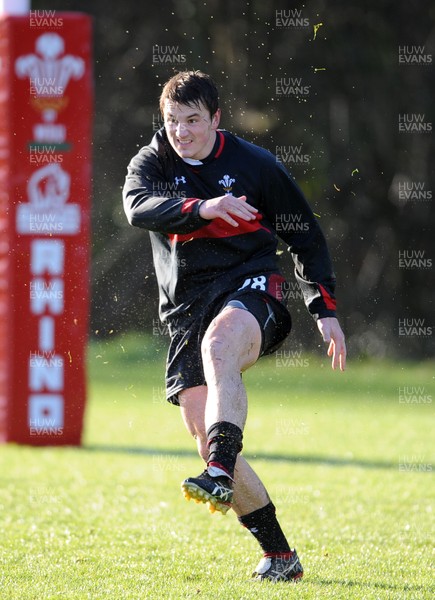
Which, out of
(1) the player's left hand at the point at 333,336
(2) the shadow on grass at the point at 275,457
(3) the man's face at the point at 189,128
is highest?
(3) the man's face at the point at 189,128

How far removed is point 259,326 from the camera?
482 cm

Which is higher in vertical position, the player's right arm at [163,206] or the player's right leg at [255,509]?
the player's right arm at [163,206]

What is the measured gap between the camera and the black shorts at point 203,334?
4.92 meters

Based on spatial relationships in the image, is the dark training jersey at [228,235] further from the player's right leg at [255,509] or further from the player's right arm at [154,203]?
the player's right leg at [255,509]

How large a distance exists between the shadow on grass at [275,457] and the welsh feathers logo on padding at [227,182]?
5106mm

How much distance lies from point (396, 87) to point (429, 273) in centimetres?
362

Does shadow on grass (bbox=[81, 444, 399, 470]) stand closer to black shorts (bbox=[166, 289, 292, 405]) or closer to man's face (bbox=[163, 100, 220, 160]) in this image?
black shorts (bbox=[166, 289, 292, 405])

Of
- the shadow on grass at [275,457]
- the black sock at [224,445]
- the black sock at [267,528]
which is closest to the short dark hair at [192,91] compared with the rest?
the black sock at [224,445]

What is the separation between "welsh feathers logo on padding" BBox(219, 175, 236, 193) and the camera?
5141 mm

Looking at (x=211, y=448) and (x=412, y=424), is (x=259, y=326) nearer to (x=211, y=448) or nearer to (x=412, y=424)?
(x=211, y=448)

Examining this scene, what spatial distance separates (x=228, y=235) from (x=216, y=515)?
2707 mm

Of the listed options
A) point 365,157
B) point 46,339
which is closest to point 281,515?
point 46,339

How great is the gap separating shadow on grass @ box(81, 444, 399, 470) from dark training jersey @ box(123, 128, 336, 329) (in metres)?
4.85

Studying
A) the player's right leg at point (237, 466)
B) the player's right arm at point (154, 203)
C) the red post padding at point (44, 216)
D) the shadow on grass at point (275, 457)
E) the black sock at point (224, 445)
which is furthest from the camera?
the red post padding at point (44, 216)
